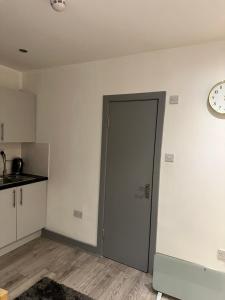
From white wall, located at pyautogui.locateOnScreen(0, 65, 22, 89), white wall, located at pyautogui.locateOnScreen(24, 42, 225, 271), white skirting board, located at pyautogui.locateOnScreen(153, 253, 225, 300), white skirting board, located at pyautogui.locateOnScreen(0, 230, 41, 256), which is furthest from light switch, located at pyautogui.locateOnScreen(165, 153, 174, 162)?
white wall, located at pyautogui.locateOnScreen(0, 65, 22, 89)

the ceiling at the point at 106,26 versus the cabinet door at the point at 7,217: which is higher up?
the ceiling at the point at 106,26

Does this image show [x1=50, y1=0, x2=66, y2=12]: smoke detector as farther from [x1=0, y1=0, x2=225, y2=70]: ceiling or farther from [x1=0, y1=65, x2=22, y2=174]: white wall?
[x1=0, y1=65, x2=22, y2=174]: white wall

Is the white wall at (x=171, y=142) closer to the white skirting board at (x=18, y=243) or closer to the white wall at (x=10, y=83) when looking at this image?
the white skirting board at (x=18, y=243)

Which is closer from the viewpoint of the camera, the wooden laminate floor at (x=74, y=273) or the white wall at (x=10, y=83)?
the wooden laminate floor at (x=74, y=273)

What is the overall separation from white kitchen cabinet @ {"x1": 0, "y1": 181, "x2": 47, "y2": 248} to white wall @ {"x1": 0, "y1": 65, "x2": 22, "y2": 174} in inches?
24.3

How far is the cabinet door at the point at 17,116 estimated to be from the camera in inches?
114

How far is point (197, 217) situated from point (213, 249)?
328 millimetres

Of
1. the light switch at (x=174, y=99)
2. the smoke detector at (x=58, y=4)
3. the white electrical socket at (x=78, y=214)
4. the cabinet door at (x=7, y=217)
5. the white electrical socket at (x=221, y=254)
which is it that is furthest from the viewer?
the white electrical socket at (x=78, y=214)

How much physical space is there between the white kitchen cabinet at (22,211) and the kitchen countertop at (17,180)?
51mm

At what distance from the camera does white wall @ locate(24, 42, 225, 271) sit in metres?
2.16

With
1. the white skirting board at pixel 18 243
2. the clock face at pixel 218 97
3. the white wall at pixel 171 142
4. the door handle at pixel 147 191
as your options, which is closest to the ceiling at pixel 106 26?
the white wall at pixel 171 142

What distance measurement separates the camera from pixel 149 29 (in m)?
1.94

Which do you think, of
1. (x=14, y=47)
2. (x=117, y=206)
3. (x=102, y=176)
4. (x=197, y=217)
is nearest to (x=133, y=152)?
(x=102, y=176)

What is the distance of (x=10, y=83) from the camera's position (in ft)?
10.7
